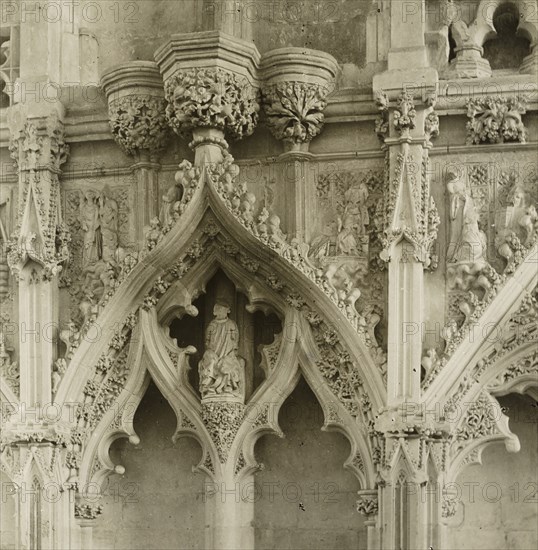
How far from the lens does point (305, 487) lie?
12875 millimetres

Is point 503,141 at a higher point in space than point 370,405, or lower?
higher

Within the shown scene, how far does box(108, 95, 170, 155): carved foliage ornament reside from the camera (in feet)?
42.2

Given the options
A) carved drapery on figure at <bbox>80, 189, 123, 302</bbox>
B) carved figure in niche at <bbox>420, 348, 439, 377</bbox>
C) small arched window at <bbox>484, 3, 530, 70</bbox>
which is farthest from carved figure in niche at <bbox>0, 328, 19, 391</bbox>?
small arched window at <bbox>484, 3, 530, 70</bbox>

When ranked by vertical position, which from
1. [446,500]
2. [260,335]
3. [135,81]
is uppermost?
[135,81]

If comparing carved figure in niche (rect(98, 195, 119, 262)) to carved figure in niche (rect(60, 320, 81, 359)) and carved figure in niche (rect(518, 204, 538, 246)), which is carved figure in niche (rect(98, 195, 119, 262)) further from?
carved figure in niche (rect(518, 204, 538, 246))

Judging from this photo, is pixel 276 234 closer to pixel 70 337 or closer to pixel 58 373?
pixel 70 337

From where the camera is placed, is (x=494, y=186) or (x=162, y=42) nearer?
(x=494, y=186)

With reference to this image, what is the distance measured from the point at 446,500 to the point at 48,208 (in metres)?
3.34

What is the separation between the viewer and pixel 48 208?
12961 mm

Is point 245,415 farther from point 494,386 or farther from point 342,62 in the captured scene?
point 342,62

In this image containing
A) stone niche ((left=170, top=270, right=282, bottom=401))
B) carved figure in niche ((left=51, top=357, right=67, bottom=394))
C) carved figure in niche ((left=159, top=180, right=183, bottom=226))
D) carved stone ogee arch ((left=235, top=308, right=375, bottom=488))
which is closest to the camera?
carved stone ogee arch ((left=235, top=308, right=375, bottom=488))

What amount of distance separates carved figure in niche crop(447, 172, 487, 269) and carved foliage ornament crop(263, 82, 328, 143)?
0.99 meters

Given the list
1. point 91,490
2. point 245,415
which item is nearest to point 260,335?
point 245,415

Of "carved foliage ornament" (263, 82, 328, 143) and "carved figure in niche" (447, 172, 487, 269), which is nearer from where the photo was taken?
"carved figure in niche" (447, 172, 487, 269)
